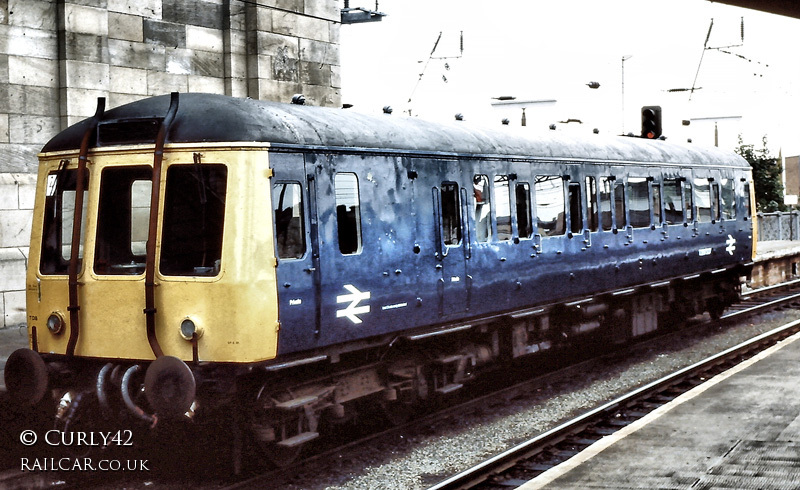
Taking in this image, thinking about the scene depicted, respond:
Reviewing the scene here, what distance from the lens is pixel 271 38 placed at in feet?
63.3

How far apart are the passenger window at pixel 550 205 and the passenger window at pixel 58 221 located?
5910 millimetres

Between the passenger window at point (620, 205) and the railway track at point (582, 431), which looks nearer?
the railway track at point (582, 431)

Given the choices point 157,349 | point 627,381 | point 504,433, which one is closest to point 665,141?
point 627,381

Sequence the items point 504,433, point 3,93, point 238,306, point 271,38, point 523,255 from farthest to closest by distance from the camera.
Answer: point 271,38, point 3,93, point 523,255, point 504,433, point 238,306

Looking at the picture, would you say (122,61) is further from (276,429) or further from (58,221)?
(276,429)

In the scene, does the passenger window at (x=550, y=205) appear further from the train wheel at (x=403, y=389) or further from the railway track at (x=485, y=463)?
the train wheel at (x=403, y=389)

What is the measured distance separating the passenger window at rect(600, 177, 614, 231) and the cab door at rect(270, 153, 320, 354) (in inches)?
263

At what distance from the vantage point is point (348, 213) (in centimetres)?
986

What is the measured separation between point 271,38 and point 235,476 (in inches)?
456

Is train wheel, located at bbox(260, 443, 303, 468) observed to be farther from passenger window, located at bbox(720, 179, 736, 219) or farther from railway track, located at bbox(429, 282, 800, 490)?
passenger window, located at bbox(720, 179, 736, 219)

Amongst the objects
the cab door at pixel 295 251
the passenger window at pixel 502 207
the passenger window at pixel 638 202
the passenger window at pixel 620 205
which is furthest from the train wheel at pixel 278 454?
the passenger window at pixel 638 202

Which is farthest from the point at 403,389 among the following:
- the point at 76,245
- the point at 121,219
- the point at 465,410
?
the point at 76,245

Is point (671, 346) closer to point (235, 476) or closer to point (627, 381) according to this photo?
→ point (627, 381)

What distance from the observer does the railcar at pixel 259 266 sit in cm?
866
